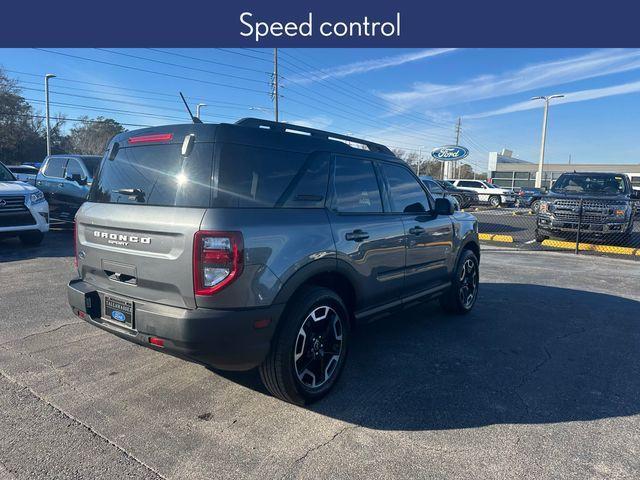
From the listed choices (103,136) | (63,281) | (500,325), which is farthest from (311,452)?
(103,136)

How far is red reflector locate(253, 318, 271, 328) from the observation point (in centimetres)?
275

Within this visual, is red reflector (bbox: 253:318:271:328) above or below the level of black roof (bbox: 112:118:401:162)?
below

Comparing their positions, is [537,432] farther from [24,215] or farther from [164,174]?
[24,215]

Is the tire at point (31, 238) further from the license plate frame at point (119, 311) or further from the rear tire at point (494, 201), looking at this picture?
the rear tire at point (494, 201)

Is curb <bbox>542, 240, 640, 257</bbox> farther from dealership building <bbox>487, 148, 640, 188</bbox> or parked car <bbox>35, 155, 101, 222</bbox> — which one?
dealership building <bbox>487, 148, 640, 188</bbox>

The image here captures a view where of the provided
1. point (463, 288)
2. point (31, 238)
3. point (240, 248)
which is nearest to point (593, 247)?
point (463, 288)

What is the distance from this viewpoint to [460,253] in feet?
17.5

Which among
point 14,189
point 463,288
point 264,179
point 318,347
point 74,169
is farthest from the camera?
point 74,169

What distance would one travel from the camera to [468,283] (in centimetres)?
559

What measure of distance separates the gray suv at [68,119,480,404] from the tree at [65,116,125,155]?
57.9 m

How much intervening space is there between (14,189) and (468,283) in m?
8.63

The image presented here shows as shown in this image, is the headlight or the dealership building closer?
the headlight

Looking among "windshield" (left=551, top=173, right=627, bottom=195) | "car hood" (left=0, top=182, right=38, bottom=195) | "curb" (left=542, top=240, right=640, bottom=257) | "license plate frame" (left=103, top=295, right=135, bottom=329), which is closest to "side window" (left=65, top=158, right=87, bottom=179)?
"car hood" (left=0, top=182, right=38, bottom=195)

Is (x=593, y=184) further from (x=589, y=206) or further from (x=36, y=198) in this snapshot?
(x=36, y=198)
